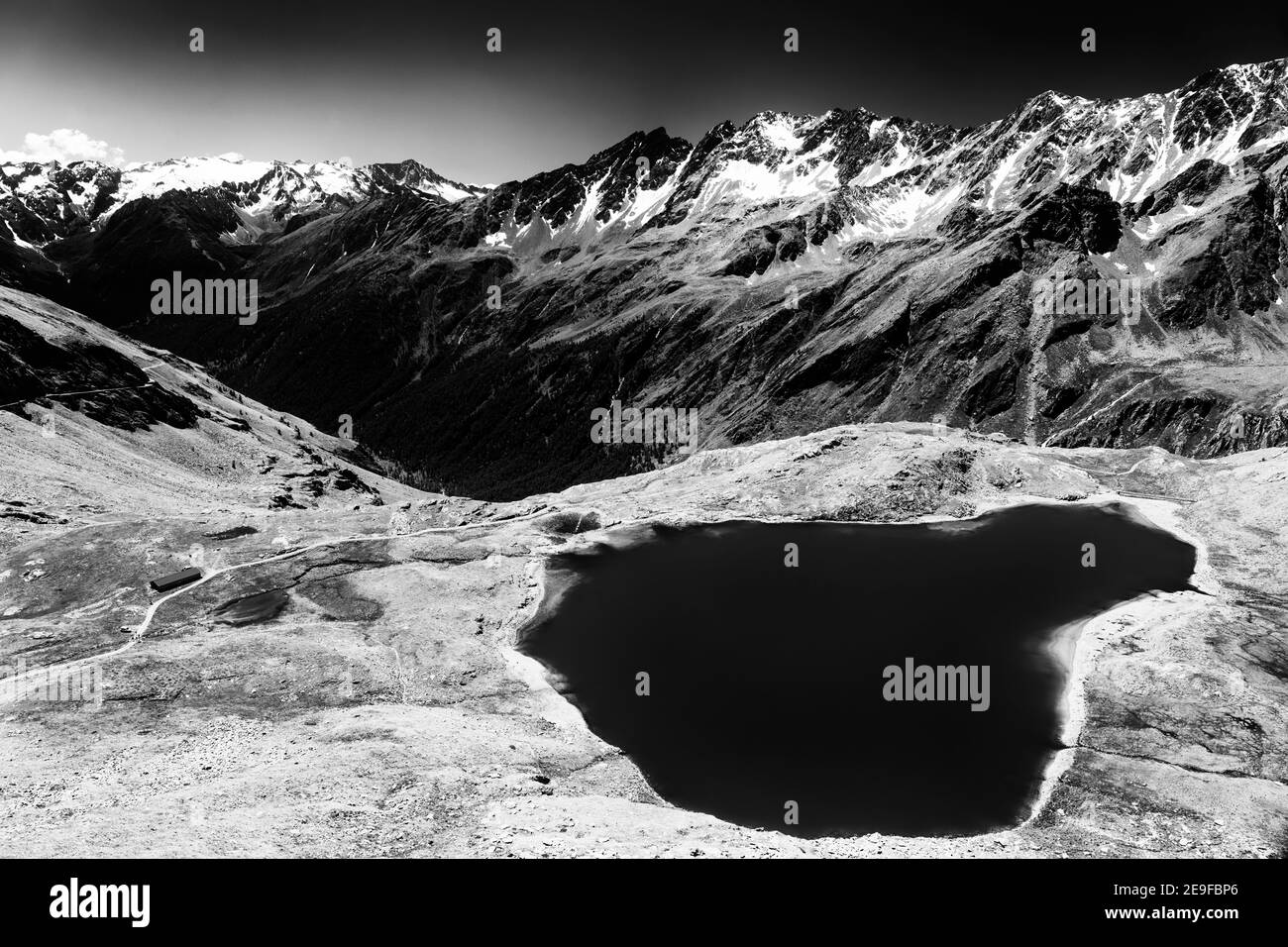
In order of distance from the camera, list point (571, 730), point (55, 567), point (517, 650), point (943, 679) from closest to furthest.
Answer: point (571, 730), point (943, 679), point (517, 650), point (55, 567)

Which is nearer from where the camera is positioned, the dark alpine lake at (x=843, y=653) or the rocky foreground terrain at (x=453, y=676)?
the rocky foreground terrain at (x=453, y=676)

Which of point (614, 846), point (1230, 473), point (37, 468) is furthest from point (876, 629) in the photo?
point (37, 468)

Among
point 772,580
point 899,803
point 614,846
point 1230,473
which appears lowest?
point 899,803

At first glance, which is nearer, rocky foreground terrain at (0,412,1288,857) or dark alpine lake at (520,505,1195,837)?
rocky foreground terrain at (0,412,1288,857)

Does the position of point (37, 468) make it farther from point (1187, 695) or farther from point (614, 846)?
point (1187, 695)
